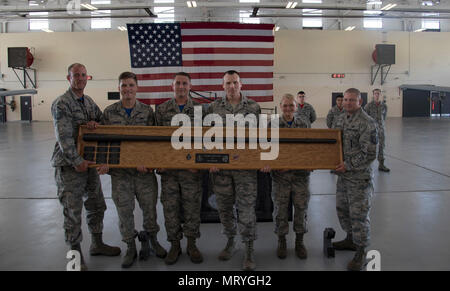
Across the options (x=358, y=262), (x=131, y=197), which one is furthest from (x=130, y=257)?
(x=358, y=262)

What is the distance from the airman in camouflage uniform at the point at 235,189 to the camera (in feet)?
10.5

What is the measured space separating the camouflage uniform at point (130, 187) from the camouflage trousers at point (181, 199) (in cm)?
15

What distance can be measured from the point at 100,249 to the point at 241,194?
1.63m

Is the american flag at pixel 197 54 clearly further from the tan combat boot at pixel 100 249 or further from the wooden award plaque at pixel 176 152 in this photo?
the tan combat boot at pixel 100 249

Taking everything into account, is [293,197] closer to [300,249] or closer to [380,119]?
[300,249]

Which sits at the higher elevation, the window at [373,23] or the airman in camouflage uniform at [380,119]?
the window at [373,23]

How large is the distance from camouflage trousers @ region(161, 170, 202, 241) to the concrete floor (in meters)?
0.32

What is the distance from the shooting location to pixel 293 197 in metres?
3.37

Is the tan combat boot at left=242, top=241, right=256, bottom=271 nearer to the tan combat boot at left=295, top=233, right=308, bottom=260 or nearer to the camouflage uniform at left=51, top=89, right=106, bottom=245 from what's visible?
the tan combat boot at left=295, top=233, right=308, bottom=260

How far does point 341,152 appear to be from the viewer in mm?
3172

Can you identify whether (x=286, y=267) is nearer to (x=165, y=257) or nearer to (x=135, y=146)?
(x=165, y=257)

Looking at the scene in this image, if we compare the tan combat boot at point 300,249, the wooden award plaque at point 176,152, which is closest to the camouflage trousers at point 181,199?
the wooden award plaque at point 176,152

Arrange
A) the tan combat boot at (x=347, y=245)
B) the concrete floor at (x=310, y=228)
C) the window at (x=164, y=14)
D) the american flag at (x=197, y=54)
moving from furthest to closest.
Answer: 1. the window at (x=164, y=14)
2. the american flag at (x=197, y=54)
3. the tan combat boot at (x=347, y=245)
4. the concrete floor at (x=310, y=228)

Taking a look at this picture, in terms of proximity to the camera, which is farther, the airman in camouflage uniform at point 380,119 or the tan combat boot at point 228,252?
the airman in camouflage uniform at point 380,119
